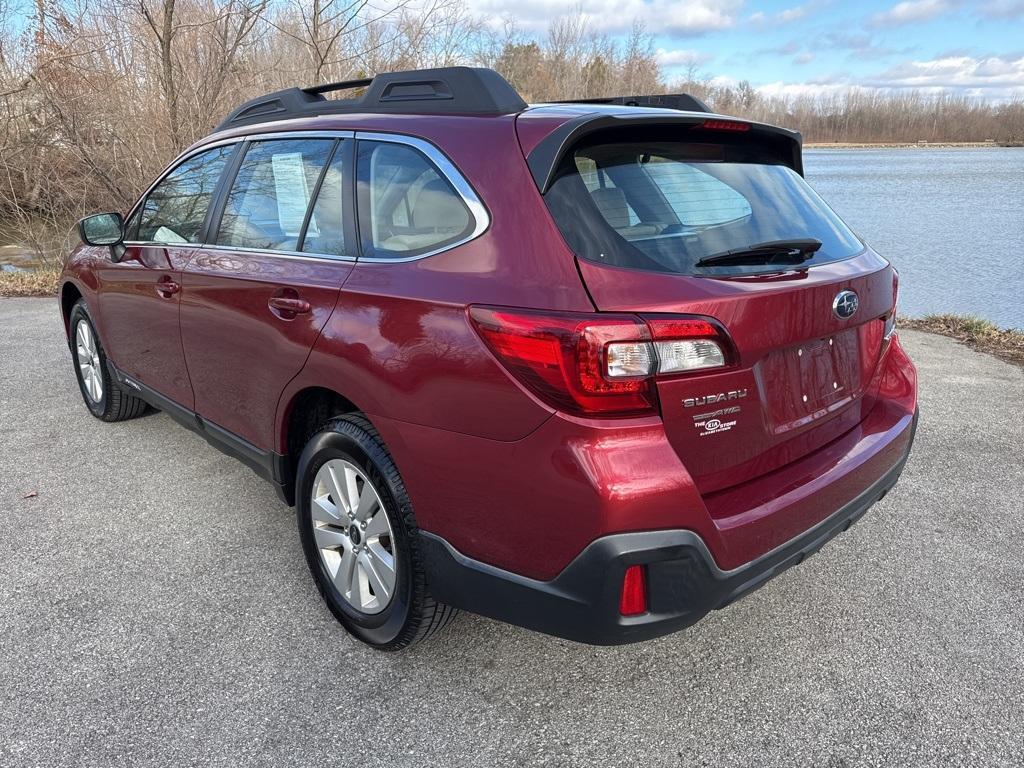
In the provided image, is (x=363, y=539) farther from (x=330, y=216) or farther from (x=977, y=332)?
(x=977, y=332)

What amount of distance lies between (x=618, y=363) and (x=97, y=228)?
3.50 m

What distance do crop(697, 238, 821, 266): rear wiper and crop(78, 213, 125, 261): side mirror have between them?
3.33 metres

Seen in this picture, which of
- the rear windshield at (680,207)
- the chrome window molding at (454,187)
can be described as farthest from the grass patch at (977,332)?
the chrome window molding at (454,187)

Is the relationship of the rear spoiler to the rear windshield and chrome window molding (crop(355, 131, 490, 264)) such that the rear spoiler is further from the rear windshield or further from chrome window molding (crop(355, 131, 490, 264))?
chrome window molding (crop(355, 131, 490, 264))

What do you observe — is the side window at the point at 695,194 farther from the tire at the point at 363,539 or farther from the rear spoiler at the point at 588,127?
the tire at the point at 363,539

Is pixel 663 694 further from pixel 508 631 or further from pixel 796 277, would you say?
pixel 796 277

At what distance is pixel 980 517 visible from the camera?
340cm

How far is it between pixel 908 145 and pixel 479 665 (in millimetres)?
74422

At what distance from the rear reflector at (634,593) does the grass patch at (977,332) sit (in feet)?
18.9

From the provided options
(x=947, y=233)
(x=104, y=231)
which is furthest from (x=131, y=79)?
(x=947, y=233)

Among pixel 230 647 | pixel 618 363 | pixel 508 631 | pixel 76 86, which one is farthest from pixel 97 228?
pixel 76 86

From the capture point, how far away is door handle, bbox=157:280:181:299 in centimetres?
336

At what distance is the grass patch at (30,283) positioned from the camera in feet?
34.7

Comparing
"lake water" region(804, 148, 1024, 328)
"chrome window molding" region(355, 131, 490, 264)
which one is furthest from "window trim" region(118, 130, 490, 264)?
"lake water" region(804, 148, 1024, 328)
